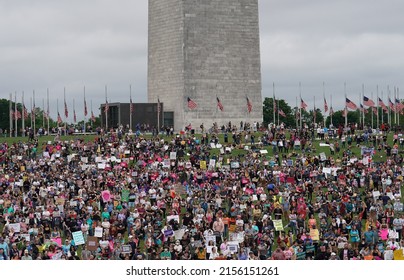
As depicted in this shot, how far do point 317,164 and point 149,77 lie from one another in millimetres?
35187

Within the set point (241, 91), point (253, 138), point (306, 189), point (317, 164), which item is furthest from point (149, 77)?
point (306, 189)

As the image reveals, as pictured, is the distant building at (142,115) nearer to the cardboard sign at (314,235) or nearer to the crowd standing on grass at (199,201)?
the crowd standing on grass at (199,201)

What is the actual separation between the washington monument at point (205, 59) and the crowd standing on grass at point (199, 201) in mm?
18000

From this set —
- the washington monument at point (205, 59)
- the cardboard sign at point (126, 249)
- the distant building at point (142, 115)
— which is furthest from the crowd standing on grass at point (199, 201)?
the distant building at point (142, 115)

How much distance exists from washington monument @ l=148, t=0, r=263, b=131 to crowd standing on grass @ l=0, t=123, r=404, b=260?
18.0 meters

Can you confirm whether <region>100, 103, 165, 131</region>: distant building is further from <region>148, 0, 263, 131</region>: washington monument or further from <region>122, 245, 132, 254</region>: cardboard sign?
<region>122, 245, 132, 254</region>: cardboard sign

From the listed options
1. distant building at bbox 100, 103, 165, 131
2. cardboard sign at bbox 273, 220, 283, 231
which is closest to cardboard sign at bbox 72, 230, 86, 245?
cardboard sign at bbox 273, 220, 283, 231

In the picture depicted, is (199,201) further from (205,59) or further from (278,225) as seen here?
(205,59)

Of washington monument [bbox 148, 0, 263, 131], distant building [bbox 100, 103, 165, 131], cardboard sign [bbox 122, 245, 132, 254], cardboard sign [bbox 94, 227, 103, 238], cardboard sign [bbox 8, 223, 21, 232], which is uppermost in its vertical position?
washington monument [bbox 148, 0, 263, 131]

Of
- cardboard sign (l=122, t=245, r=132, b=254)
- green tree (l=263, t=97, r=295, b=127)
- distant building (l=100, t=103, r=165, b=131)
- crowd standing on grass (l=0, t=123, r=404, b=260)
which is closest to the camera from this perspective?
cardboard sign (l=122, t=245, r=132, b=254)

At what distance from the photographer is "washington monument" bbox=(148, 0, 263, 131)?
3310 inches

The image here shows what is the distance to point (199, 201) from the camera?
43.6m

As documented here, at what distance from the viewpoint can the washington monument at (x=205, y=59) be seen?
8406 cm

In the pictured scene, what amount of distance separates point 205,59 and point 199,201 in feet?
139
